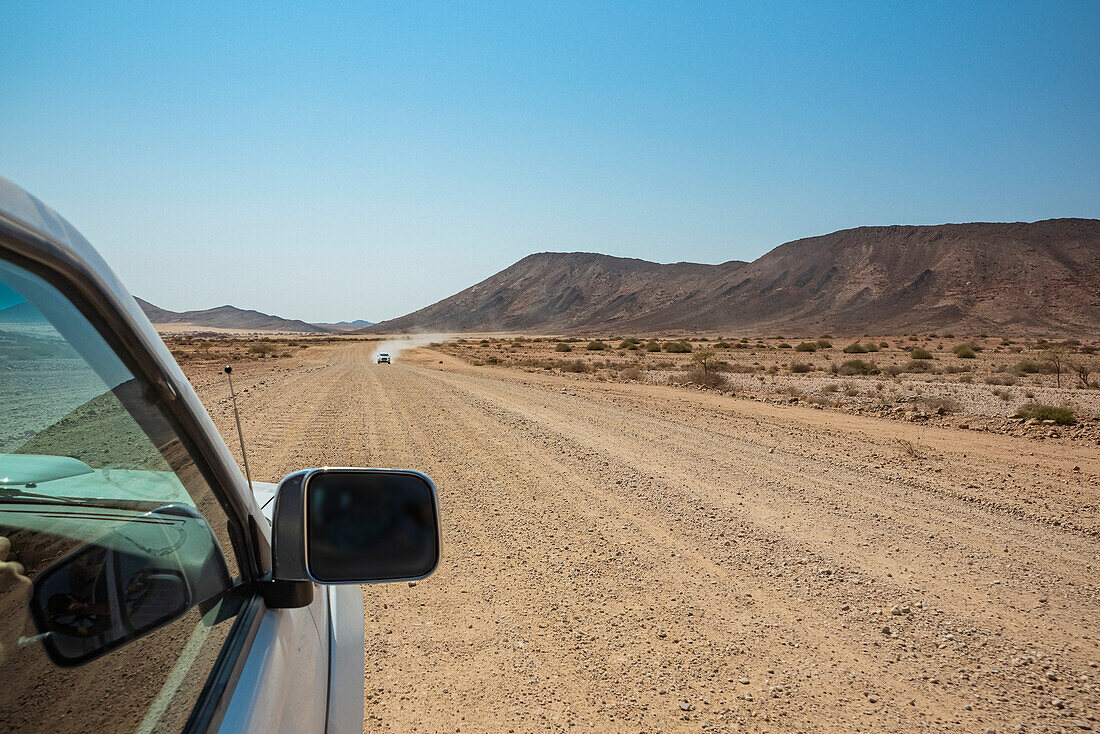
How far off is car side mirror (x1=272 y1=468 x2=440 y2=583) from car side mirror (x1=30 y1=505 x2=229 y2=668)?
0.17 metres

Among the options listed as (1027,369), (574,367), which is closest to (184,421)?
(574,367)

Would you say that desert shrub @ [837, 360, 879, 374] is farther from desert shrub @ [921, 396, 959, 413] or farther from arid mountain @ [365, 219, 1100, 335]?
arid mountain @ [365, 219, 1100, 335]

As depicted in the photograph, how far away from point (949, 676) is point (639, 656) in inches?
69.3

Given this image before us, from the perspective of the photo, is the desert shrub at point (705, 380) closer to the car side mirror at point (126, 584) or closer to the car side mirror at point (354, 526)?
the car side mirror at point (354, 526)

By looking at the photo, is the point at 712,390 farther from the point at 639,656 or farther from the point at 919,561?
the point at 639,656

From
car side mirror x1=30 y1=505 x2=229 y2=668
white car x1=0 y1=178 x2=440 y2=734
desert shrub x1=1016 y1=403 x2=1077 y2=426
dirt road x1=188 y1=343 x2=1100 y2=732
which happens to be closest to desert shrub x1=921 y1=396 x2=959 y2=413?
desert shrub x1=1016 y1=403 x2=1077 y2=426

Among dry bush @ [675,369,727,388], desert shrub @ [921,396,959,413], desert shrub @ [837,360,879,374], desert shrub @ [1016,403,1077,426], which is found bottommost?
desert shrub @ [837,360,879,374]

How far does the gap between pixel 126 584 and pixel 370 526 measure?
0.55 metres

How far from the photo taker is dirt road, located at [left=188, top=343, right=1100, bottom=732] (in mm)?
3545

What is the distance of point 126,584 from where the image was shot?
1212 mm

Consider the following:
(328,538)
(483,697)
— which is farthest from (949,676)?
(328,538)

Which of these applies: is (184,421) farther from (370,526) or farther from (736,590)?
(736,590)

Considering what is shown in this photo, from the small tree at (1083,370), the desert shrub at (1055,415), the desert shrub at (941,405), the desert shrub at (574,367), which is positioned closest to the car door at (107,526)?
the desert shrub at (1055,415)

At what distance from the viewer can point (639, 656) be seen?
4.00 metres
